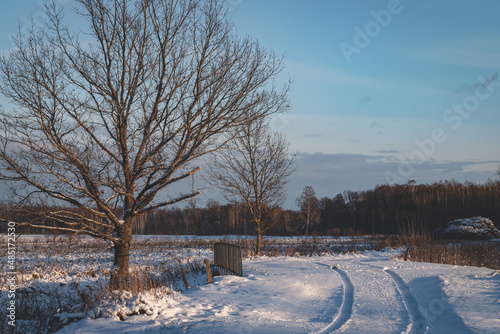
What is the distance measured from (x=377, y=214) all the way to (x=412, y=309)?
66.4 metres

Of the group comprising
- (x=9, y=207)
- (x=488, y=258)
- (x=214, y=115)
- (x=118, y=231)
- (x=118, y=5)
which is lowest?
(x=488, y=258)

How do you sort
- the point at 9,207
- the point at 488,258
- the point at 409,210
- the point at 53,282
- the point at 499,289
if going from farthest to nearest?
the point at 409,210 < the point at 488,258 < the point at 53,282 < the point at 499,289 < the point at 9,207

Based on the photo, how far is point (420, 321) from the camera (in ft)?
25.3

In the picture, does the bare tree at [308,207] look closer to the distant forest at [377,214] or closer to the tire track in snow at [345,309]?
the distant forest at [377,214]

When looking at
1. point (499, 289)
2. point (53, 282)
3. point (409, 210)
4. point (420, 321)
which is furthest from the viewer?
point (409, 210)

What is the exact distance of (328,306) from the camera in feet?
30.5

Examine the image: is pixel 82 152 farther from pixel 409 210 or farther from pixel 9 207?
pixel 409 210

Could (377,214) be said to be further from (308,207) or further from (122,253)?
(122,253)

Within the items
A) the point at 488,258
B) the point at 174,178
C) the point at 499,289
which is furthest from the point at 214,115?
the point at 488,258

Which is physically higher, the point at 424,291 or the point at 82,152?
the point at 82,152

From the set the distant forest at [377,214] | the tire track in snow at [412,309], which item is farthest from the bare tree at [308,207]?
the tire track in snow at [412,309]

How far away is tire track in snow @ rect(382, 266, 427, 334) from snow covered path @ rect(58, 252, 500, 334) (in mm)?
20

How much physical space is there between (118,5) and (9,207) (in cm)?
593

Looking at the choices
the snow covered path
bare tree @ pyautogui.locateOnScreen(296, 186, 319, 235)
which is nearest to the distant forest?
bare tree @ pyautogui.locateOnScreen(296, 186, 319, 235)
